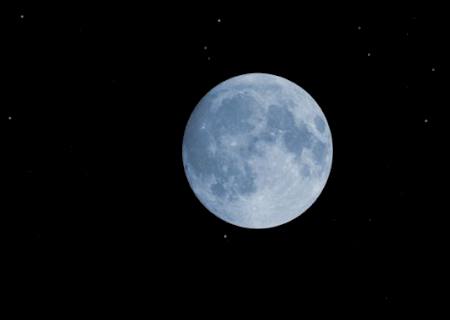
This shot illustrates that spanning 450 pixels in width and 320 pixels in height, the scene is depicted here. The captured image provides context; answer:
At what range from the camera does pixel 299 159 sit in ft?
20.0

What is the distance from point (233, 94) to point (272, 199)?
45.6 inches

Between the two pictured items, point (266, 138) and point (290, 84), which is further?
point (290, 84)

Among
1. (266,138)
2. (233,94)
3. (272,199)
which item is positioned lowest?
(272,199)

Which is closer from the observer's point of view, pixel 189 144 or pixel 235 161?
pixel 235 161

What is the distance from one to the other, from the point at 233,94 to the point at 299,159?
96cm

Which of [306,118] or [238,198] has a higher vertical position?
[306,118]

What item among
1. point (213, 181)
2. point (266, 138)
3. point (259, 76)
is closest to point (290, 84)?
point (259, 76)

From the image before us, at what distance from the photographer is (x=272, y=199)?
242 inches

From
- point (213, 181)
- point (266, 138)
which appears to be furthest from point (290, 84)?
point (213, 181)

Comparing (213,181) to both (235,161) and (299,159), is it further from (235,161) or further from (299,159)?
(299,159)

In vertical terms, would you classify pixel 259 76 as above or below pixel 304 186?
above

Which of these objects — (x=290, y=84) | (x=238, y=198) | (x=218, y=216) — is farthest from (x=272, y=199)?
(x=290, y=84)

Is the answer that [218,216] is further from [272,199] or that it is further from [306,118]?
[306,118]

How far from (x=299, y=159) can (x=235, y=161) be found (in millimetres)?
658
